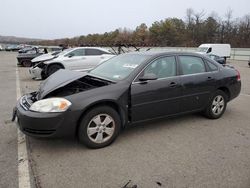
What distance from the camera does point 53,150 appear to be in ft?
11.6

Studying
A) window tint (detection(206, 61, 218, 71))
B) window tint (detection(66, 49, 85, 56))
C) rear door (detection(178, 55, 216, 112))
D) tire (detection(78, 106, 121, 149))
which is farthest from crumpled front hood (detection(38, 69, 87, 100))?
window tint (detection(66, 49, 85, 56))

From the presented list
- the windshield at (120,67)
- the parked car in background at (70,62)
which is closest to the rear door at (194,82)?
the windshield at (120,67)

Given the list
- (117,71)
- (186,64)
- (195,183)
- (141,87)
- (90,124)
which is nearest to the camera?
(195,183)

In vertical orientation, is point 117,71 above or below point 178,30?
A: below

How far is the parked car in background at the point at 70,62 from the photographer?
10.8 meters

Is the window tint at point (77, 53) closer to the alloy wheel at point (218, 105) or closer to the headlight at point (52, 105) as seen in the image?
the alloy wheel at point (218, 105)

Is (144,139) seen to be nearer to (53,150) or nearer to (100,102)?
(100,102)

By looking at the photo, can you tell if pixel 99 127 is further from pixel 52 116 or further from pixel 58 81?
pixel 58 81

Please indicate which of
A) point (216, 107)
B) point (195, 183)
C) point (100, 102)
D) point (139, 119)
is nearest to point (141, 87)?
point (139, 119)

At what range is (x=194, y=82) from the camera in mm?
4609

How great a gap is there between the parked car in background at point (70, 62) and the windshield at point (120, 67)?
5788 millimetres

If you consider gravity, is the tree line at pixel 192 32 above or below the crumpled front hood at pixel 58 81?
above

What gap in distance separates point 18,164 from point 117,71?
2.18 m

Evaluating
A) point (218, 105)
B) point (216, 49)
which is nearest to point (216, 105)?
point (218, 105)
